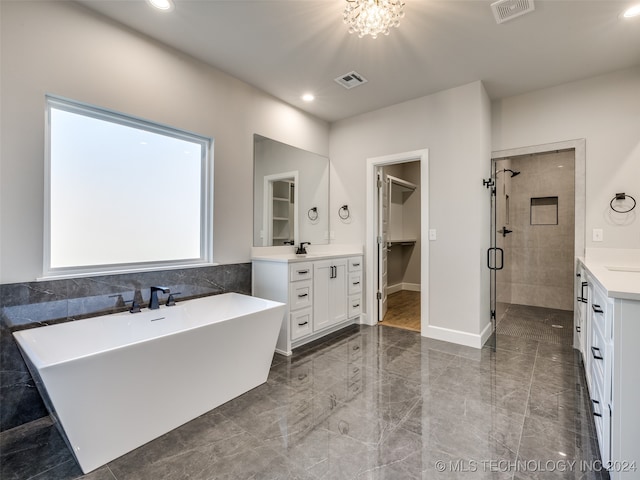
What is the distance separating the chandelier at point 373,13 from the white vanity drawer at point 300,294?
2.16 m

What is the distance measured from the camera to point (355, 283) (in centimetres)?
385

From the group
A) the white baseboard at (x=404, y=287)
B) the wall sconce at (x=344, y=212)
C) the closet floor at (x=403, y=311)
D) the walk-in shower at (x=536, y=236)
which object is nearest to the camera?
the closet floor at (x=403, y=311)

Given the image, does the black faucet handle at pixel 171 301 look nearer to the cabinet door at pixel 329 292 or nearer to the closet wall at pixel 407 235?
the cabinet door at pixel 329 292

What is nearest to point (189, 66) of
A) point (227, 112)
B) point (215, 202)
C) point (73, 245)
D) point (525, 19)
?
point (227, 112)

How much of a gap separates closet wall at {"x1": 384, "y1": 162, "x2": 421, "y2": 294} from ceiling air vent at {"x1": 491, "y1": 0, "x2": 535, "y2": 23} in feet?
12.8

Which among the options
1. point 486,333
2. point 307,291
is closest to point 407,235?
point 486,333

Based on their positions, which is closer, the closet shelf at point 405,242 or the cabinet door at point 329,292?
the cabinet door at point 329,292

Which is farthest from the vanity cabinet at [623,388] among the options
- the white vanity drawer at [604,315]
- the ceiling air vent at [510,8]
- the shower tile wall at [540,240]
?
the shower tile wall at [540,240]

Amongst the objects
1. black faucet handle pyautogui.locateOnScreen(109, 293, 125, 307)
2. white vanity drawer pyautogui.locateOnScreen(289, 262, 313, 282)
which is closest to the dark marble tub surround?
black faucet handle pyautogui.locateOnScreen(109, 293, 125, 307)

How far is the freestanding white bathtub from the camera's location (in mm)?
1448

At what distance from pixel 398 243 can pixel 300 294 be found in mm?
3568

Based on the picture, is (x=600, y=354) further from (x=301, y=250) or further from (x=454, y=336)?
(x=301, y=250)

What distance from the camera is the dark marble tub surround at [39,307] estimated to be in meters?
1.81

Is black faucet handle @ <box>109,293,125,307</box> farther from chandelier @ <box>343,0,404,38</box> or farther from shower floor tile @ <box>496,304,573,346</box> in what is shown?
shower floor tile @ <box>496,304,573,346</box>
